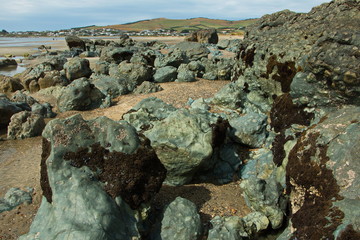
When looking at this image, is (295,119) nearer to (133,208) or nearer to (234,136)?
(234,136)

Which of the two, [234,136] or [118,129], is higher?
[118,129]

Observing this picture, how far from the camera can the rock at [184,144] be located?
7.46m

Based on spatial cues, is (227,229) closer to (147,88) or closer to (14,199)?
(14,199)

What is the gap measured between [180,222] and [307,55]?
5.61 m

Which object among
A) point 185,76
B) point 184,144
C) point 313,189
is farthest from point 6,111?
point 313,189

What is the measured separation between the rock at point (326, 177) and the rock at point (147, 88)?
37.0 feet

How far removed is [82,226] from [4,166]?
6.30m

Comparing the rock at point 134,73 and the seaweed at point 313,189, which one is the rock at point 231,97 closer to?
the seaweed at point 313,189

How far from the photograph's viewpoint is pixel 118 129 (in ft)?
20.1

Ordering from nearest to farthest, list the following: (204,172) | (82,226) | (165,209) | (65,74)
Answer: (82,226)
(165,209)
(204,172)
(65,74)

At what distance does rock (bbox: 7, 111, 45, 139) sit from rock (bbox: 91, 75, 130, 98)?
456cm

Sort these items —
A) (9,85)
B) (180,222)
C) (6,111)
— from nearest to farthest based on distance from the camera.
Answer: (180,222)
(6,111)
(9,85)

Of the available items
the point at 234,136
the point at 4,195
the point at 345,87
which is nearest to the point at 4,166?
the point at 4,195

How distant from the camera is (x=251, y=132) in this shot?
9.17 m
